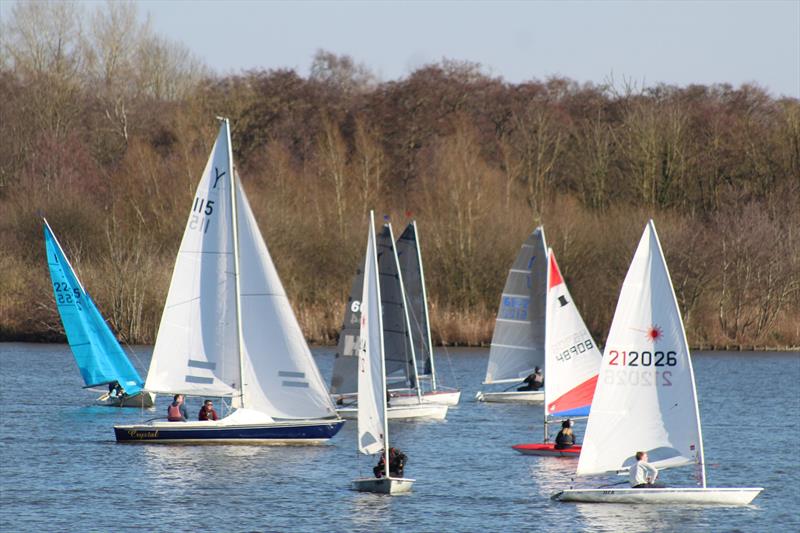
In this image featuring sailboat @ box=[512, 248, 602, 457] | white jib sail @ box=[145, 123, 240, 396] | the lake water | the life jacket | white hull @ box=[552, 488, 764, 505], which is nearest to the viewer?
the lake water

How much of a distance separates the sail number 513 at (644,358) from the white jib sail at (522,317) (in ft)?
57.0

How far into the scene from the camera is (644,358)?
25.7 metres

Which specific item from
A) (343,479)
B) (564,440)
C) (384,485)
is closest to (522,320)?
(564,440)

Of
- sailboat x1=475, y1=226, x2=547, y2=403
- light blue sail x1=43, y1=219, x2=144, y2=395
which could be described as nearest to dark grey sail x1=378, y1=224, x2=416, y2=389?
sailboat x1=475, y1=226, x2=547, y2=403

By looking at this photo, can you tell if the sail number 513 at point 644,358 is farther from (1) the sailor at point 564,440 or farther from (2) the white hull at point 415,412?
(2) the white hull at point 415,412

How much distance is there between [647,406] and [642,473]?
125 cm

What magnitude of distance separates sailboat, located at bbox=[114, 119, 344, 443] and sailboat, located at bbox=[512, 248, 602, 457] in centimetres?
535

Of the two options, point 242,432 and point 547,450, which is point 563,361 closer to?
point 547,450

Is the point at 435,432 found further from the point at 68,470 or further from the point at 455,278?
the point at 455,278

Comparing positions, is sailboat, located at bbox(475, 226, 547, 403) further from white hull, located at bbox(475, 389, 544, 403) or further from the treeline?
the treeline

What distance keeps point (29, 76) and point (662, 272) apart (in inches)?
2917

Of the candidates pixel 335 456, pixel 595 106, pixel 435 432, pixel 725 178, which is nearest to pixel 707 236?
pixel 725 178

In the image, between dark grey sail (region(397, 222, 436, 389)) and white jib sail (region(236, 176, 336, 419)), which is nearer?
white jib sail (region(236, 176, 336, 419))

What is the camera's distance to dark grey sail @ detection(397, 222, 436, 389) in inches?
1652
